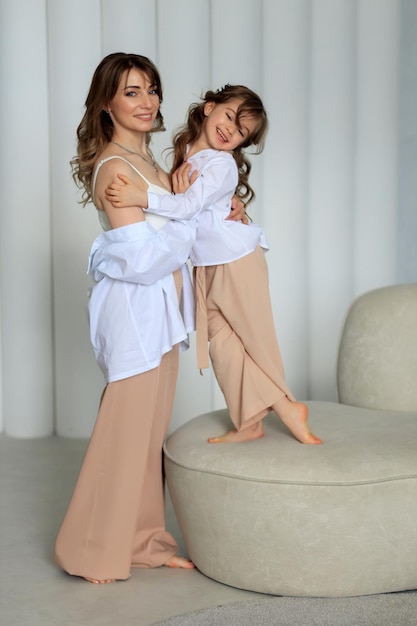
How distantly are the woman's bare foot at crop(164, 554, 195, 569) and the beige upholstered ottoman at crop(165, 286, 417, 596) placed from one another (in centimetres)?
11

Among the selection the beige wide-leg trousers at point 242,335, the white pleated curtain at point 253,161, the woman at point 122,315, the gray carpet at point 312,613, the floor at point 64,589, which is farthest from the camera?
the white pleated curtain at point 253,161

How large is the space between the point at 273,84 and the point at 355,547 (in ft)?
8.43

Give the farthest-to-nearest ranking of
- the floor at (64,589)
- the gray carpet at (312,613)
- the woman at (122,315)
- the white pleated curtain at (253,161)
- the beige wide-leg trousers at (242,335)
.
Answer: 1. the white pleated curtain at (253,161)
2. the beige wide-leg trousers at (242,335)
3. the woman at (122,315)
4. the floor at (64,589)
5. the gray carpet at (312,613)

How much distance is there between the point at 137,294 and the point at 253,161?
1.94m

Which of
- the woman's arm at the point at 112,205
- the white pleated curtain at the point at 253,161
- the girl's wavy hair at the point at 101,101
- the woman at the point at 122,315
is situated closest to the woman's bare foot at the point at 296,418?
the woman at the point at 122,315

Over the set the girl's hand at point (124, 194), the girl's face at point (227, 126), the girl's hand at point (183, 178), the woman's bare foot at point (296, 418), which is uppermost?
the girl's face at point (227, 126)

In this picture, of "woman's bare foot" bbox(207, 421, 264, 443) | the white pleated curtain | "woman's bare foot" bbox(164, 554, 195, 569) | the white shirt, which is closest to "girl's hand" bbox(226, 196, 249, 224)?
the white shirt

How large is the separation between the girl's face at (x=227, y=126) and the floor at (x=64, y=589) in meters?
1.25

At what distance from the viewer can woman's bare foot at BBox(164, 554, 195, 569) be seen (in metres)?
2.83

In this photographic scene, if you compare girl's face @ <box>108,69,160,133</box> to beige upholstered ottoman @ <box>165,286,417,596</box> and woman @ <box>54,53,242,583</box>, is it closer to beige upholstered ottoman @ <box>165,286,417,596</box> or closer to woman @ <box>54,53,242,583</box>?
woman @ <box>54,53,242,583</box>

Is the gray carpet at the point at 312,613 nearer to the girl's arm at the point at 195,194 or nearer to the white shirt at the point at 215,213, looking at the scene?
the white shirt at the point at 215,213

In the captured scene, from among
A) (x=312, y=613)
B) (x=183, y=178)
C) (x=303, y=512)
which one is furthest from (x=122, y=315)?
(x=312, y=613)

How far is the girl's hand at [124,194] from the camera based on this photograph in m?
2.59

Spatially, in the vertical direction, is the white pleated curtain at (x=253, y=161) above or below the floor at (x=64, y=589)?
above
